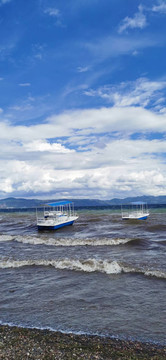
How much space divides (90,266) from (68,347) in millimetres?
9904

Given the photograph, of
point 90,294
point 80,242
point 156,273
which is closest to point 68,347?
point 90,294

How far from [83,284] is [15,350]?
705 cm

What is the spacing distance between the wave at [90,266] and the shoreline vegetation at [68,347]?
26.0 ft

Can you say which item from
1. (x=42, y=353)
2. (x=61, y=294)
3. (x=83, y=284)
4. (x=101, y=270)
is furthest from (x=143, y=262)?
(x=42, y=353)

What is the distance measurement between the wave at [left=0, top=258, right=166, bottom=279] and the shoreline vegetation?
7.91 meters

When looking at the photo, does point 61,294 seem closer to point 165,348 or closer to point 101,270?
point 101,270

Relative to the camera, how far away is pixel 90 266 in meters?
17.9

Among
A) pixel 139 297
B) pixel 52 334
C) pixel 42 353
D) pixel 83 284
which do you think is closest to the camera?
pixel 42 353

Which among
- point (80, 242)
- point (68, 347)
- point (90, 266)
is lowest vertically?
point (80, 242)

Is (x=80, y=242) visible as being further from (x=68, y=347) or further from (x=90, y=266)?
(x=68, y=347)

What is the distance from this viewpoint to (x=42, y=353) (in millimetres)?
7742

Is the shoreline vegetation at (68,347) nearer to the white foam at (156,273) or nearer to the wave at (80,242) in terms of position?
the white foam at (156,273)

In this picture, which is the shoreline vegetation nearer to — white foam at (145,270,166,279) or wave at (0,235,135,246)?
white foam at (145,270,166,279)

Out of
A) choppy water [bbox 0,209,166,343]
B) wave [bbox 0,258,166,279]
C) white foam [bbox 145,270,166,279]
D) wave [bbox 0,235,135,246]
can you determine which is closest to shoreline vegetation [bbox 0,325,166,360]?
choppy water [bbox 0,209,166,343]
